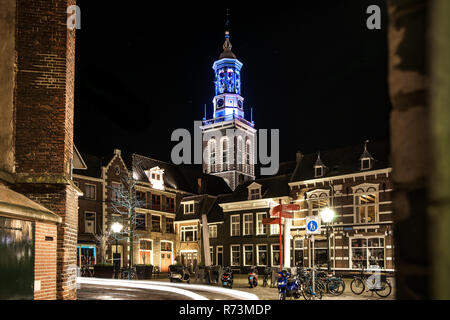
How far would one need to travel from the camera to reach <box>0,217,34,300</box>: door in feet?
27.1

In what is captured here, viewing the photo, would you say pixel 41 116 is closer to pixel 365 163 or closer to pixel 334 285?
pixel 334 285

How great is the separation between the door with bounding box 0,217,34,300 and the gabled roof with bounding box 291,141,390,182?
3070 centimetres

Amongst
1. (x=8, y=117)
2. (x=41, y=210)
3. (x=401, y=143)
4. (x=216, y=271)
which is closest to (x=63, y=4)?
(x=8, y=117)

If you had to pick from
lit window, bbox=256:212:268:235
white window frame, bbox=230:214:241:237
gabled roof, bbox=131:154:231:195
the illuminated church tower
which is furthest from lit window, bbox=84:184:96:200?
the illuminated church tower

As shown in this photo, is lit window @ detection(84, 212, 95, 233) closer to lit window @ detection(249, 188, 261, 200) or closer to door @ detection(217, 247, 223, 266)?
door @ detection(217, 247, 223, 266)

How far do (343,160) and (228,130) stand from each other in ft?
123

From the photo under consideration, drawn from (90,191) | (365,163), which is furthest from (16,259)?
(90,191)

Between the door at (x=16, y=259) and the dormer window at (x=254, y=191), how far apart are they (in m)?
36.0

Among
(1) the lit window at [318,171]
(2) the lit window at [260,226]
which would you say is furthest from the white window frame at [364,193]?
(2) the lit window at [260,226]

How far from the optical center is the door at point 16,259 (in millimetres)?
8266
